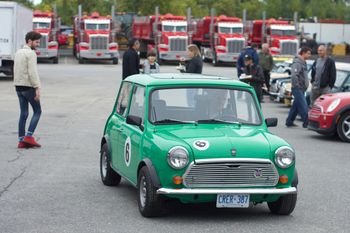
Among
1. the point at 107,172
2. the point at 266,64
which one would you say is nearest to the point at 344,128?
the point at 107,172

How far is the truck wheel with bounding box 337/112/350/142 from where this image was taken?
16984mm

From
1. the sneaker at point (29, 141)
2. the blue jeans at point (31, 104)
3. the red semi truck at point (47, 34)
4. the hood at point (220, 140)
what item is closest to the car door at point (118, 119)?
the hood at point (220, 140)

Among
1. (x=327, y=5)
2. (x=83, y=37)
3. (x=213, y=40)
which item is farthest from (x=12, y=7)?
(x=327, y=5)

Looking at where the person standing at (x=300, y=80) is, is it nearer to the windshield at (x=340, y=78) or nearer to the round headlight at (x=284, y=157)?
the windshield at (x=340, y=78)

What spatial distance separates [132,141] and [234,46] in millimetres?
45102

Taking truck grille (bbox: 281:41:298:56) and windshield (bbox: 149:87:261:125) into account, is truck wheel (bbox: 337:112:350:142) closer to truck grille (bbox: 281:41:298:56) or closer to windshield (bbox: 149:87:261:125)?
windshield (bbox: 149:87:261:125)

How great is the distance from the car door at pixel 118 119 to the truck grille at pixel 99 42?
137 ft

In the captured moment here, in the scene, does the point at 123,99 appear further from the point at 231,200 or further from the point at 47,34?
the point at 47,34

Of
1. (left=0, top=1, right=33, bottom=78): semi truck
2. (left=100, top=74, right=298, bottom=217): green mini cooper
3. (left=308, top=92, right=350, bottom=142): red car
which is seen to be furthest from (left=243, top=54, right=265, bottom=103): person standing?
(left=0, top=1, right=33, bottom=78): semi truck

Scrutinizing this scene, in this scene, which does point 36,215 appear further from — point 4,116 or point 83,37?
point 83,37

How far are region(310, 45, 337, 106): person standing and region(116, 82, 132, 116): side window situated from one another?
8.79 metres

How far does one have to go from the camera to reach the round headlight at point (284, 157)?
28.8ft

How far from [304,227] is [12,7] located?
27.0 meters

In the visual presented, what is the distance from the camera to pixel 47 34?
171 ft
